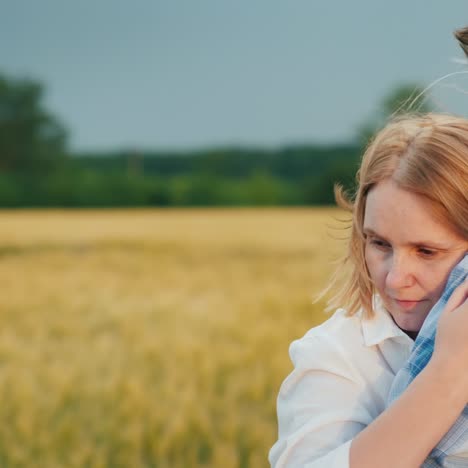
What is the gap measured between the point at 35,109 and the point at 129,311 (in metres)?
40.9

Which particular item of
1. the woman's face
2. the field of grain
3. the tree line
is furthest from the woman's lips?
the tree line

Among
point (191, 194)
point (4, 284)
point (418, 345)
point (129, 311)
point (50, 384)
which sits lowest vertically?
point (191, 194)

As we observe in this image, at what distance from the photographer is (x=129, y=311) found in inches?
287

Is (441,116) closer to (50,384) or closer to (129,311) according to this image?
(50,384)

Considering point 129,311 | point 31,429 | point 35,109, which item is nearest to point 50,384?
point 31,429

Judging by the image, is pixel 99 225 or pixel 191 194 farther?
pixel 191 194

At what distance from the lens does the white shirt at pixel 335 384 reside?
138cm

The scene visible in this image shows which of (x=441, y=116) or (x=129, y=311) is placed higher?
(x=441, y=116)

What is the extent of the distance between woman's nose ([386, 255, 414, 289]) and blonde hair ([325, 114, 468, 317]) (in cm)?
9

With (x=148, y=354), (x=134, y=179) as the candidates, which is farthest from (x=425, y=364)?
(x=134, y=179)

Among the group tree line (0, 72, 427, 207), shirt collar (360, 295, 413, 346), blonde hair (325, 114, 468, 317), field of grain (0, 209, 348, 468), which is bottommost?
tree line (0, 72, 427, 207)

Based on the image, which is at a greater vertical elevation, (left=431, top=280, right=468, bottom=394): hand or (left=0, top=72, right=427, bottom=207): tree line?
(left=431, top=280, right=468, bottom=394): hand

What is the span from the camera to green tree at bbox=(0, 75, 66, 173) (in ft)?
142

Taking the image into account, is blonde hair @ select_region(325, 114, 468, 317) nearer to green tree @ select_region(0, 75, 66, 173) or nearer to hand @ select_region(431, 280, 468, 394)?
hand @ select_region(431, 280, 468, 394)
